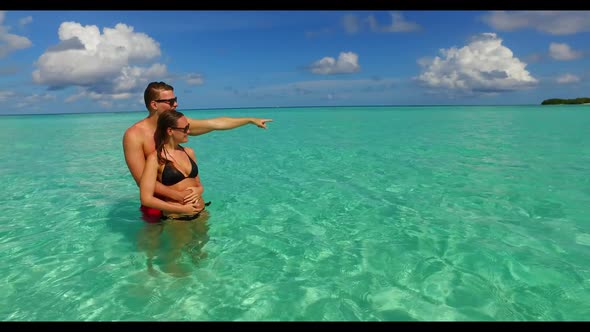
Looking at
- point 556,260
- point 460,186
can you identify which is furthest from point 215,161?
point 556,260

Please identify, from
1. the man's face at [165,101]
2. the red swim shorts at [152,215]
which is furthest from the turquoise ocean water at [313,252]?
the man's face at [165,101]

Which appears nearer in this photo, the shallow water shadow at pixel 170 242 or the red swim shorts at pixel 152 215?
the shallow water shadow at pixel 170 242

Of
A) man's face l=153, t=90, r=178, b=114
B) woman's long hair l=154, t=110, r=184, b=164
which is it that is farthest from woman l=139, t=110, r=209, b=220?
man's face l=153, t=90, r=178, b=114

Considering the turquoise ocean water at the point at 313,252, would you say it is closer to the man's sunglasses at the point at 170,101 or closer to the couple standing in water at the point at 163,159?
the couple standing in water at the point at 163,159

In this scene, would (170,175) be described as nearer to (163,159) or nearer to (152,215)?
(163,159)

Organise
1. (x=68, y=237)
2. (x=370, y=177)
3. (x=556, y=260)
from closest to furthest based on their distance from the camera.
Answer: (x=556, y=260) → (x=68, y=237) → (x=370, y=177)

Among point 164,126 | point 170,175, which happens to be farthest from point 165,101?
point 170,175

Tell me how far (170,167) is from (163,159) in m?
0.15

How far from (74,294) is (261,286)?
7.17ft

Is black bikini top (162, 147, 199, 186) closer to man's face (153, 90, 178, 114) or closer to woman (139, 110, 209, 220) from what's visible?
woman (139, 110, 209, 220)

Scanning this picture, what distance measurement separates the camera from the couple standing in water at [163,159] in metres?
4.68

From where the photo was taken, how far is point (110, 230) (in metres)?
6.28

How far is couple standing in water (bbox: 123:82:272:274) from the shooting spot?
184 inches

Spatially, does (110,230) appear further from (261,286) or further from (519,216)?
(519,216)
